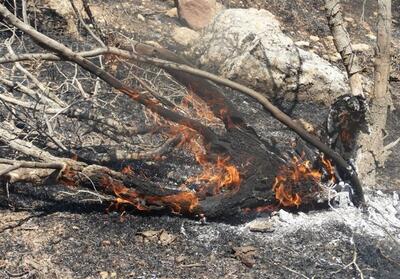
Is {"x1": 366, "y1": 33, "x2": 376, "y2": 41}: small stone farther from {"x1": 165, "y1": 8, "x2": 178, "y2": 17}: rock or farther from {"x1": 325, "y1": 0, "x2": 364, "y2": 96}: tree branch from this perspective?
{"x1": 325, "y1": 0, "x2": 364, "y2": 96}: tree branch

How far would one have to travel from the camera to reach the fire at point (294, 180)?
14.2ft

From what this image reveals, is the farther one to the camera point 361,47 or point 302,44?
point 361,47

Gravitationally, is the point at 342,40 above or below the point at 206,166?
above

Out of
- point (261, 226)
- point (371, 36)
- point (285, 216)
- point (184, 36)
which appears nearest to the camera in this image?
point (261, 226)

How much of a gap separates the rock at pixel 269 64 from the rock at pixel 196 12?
1639 millimetres

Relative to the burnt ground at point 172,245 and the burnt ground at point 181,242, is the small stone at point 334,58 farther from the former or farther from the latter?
the burnt ground at point 172,245

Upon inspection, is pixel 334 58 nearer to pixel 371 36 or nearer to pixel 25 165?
pixel 371 36

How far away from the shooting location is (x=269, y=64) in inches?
243

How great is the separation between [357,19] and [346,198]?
17.7ft

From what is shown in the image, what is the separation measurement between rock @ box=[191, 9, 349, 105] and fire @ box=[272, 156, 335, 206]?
179 cm

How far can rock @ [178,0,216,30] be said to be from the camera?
26.6 feet

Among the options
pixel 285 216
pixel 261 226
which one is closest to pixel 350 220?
pixel 285 216

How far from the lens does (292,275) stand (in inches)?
145

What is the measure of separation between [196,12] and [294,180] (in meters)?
4.50
